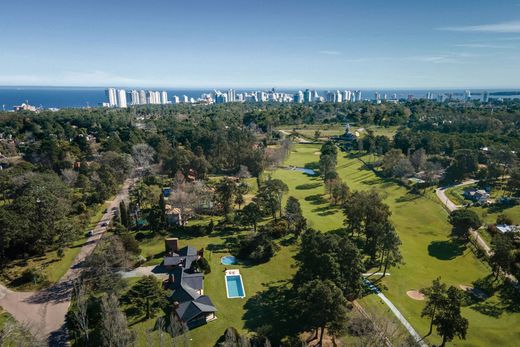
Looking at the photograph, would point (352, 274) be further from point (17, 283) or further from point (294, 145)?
point (294, 145)

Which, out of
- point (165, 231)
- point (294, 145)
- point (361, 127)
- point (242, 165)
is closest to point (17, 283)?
point (165, 231)

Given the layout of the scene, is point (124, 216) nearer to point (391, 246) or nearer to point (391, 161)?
point (391, 246)

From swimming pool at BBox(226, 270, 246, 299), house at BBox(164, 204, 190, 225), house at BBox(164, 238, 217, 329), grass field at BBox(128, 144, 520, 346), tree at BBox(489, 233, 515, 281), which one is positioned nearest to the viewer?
grass field at BBox(128, 144, 520, 346)

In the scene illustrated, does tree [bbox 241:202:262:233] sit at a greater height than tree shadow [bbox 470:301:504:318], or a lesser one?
greater

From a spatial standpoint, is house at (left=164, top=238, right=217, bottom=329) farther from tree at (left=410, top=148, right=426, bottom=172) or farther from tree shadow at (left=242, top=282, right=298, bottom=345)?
tree at (left=410, top=148, right=426, bottom=172)

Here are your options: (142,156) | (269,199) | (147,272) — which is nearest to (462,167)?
A: (269,199)

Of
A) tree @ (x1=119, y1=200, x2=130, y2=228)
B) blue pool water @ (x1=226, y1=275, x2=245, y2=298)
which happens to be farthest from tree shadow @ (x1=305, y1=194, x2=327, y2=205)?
tree @ (x1=119, y1=200, x2=130, y2=228)

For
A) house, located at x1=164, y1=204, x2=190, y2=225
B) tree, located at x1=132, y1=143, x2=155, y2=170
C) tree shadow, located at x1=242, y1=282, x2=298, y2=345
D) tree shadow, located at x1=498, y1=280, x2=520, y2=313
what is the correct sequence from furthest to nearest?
tree, located at x1=132, y1=143, x2=155, y2=170, house, located at x1=164, y1=204, x2=190, y2=225, tree shadow, located at x1=498, y1=280, x2=520, y2=313, tree shadow, located at x1=242, y1=282, x2=298, y2=345

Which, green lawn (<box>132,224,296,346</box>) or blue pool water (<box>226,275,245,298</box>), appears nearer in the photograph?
green lawn (<box>132,224,296,346</box>)
